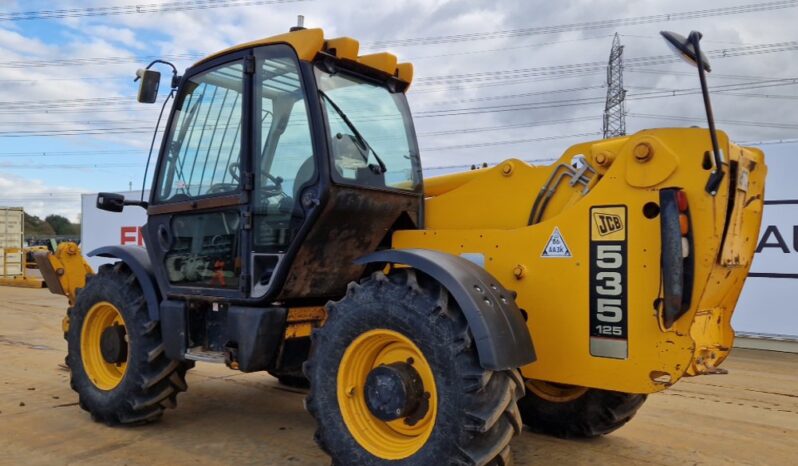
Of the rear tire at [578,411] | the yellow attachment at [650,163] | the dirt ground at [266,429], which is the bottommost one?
the dirt ground at [266,429]

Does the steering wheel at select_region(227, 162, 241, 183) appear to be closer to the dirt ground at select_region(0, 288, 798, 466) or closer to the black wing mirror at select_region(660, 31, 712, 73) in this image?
the dirt ground at select_region(0, 288, 798, 466)

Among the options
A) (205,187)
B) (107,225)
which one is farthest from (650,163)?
(107,225)

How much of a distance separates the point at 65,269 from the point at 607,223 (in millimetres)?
4799

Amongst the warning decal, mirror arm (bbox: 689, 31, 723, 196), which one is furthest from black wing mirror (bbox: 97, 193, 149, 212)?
mirror arm (bbox: 689, 31, 723, 196)

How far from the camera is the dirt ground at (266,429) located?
14.2ft

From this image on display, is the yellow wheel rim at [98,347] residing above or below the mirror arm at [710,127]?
below

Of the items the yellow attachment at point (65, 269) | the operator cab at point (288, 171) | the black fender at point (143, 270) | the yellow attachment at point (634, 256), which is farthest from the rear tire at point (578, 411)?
the yellow attachment at point (65, 269)

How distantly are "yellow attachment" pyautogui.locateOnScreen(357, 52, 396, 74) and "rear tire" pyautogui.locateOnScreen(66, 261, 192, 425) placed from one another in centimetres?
233

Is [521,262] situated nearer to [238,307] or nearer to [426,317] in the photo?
[426,317]

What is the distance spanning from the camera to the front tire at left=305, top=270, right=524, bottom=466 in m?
3.19

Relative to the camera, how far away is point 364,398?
3.62 meters

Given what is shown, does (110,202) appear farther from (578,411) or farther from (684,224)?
(684,224)

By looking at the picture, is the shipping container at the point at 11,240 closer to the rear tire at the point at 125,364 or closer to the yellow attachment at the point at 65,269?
the yellow attachment at the point at 65,269

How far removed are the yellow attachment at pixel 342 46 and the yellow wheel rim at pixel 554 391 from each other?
2469mm
